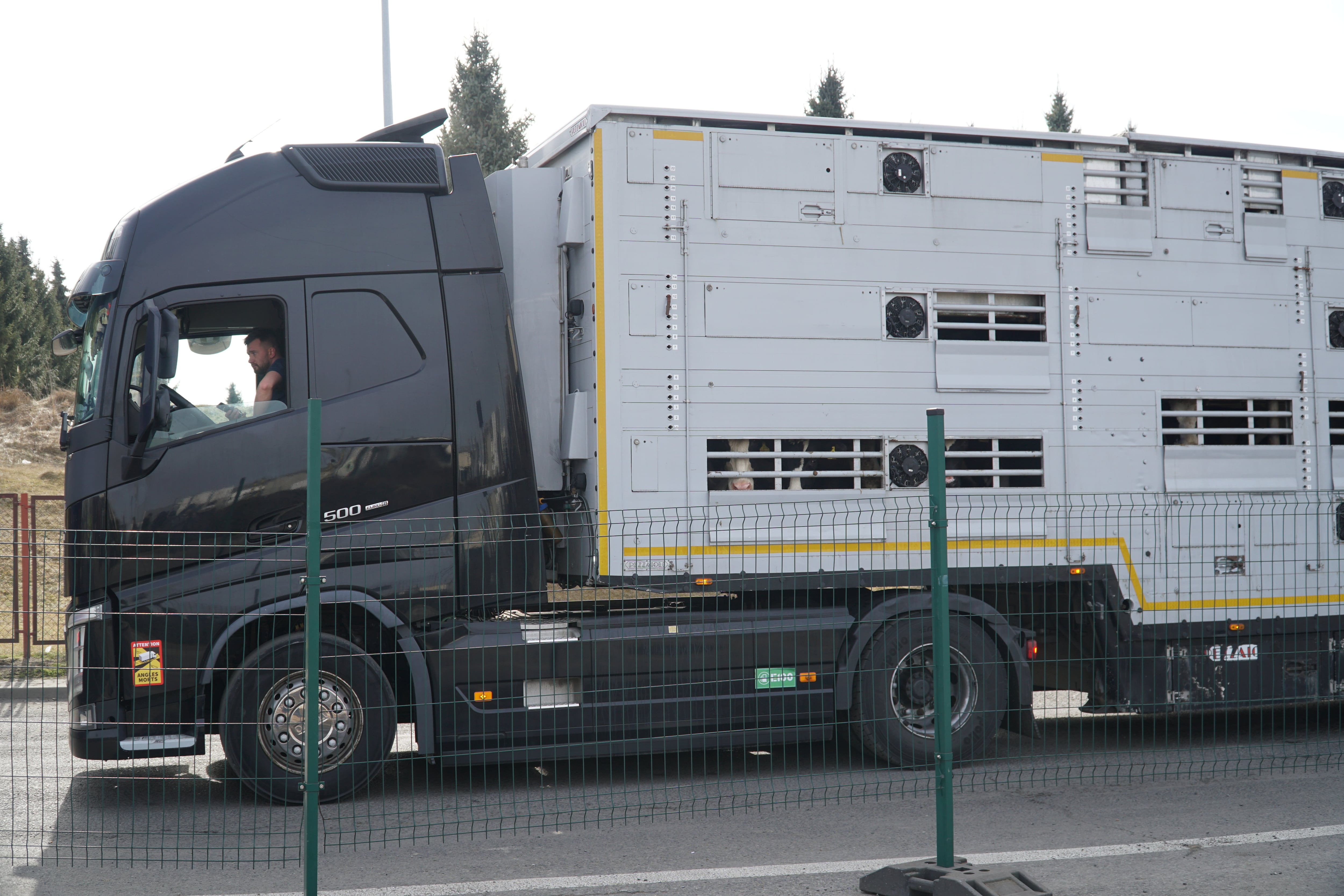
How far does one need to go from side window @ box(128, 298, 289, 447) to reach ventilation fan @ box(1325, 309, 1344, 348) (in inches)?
256

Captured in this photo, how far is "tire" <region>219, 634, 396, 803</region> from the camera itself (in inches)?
224

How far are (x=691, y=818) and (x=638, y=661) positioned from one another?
895 mm

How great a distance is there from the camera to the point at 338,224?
6.00 meters

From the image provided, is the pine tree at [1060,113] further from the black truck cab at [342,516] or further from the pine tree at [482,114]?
the black truck cab at [342,516]

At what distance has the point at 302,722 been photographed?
Result: 570 cm

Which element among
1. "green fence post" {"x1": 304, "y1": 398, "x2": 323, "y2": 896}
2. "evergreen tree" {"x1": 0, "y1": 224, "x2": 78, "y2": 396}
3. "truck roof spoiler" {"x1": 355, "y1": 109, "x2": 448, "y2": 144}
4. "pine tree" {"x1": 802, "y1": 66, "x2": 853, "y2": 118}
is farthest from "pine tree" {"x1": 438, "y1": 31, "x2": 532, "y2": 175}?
"green fence post" {"x1": 304, "y1": 398, "x2": 323, "y2": 896}

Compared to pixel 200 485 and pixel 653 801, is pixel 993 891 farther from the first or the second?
pixel 200 485

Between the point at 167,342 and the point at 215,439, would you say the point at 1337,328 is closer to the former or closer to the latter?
the point at 215,439

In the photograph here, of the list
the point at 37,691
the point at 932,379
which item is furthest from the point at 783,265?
the point at 37,691

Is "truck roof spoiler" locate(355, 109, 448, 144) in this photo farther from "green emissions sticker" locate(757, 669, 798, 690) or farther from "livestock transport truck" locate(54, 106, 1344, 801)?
"green emissions sticker" locate(757, 669, 798, 690)

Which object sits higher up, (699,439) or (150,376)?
(150,376)

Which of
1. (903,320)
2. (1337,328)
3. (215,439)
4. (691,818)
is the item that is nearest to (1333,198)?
(1337,328)

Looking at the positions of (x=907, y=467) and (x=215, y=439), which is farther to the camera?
(x=907, y=467)

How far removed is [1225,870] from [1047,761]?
2150 millimetres
